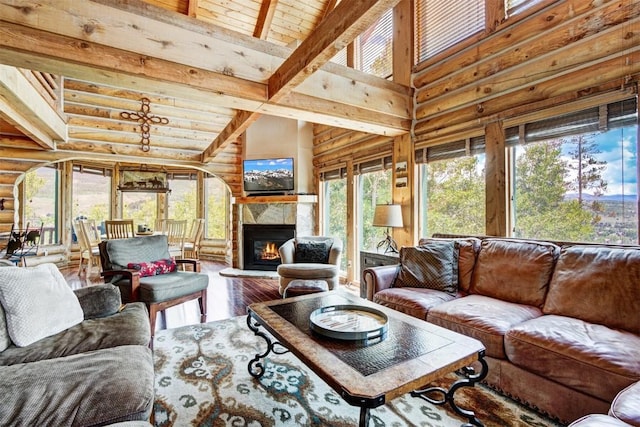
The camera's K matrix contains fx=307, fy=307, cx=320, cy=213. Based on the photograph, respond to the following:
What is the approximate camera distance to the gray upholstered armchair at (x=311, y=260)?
13.8 ft

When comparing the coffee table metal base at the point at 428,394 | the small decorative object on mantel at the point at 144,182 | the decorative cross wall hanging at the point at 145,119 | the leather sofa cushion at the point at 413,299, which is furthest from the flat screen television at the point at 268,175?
Answer: the coffee table metal base at the point at 428,394

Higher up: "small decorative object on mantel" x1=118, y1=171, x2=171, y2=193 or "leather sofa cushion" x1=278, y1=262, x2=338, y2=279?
"small decorative object on mantel" x1=118, y1=171, x2=171, y2=193

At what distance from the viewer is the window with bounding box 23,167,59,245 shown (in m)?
6.15

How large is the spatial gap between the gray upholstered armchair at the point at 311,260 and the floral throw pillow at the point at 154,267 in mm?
1426

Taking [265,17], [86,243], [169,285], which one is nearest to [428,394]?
[169,285]

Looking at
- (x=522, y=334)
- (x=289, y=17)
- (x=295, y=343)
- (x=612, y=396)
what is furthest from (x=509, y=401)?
(x=289, y=17)

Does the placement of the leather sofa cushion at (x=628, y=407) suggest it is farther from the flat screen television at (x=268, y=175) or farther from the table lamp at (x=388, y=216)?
the flat screen television at (x=268, y=175)

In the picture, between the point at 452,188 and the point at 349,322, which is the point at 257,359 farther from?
the point at 452,188

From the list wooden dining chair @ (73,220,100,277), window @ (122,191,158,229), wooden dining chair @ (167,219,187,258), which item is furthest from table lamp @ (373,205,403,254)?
window @ (122,191,158,229)

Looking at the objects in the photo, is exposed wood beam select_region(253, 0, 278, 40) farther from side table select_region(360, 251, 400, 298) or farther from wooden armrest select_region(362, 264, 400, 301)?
wooden armrest select_region(362, 264, 400, 301)

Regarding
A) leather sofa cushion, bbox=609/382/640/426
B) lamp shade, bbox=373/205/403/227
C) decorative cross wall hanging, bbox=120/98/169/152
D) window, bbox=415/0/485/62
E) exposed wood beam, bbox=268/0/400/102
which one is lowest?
leather sofa cushion, bbox=609/382/640/426

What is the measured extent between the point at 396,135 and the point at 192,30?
2656mm

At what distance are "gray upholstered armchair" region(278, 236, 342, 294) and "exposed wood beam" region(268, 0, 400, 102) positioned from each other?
233 cm

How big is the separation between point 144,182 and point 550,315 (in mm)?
7916
